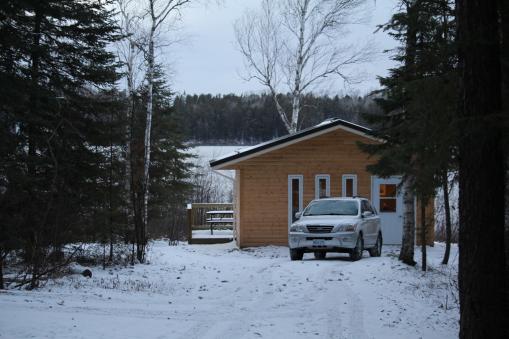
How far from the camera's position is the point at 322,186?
22859 mm

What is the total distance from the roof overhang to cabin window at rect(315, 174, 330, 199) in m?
1.60

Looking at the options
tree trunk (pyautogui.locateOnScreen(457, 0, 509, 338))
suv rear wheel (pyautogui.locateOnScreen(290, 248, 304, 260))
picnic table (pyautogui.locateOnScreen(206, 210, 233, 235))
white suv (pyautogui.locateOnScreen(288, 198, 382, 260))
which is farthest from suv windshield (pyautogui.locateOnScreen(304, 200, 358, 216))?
tree trunk (pyautogui.locateOnScreen(457, 0, 509, 338))

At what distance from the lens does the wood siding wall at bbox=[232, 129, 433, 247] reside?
2262 centimetres

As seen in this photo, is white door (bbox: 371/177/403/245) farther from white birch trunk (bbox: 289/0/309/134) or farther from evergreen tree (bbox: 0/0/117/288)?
evergreen tree (bbox: 0/0/117/288)

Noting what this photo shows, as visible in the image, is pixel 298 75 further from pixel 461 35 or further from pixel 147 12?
pixel 461 35

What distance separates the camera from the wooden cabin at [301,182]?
22609 millimetres

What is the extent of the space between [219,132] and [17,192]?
1916 inches

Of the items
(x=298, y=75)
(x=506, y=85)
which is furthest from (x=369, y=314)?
(x=298, y=75)

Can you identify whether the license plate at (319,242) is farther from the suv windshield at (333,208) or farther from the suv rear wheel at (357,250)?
the suv windshield at (333,208)

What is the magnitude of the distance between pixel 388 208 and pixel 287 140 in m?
4.75

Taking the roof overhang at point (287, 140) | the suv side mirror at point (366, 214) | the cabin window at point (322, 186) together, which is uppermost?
the roof overhang at point (287, 140)

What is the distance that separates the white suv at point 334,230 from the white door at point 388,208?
5327mm

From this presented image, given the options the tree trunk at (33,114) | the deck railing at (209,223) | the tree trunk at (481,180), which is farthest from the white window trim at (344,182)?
the tree trunk at (481,180)

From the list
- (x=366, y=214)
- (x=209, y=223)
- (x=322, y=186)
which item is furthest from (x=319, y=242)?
(x=209, y=223)
